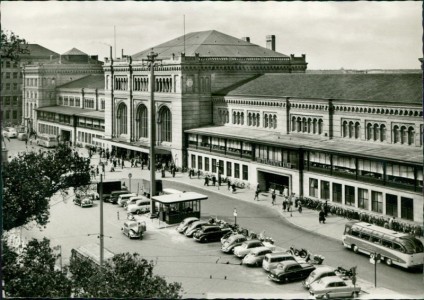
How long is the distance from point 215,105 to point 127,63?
15261mm

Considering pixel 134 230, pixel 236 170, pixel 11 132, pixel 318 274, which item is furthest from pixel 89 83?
pixel 318 274

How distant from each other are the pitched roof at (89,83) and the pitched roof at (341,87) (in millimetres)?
35539

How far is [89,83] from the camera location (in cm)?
10262

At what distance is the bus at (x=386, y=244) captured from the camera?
1282 inches

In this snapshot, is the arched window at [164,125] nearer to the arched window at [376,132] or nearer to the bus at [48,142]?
the bus at [48,142]

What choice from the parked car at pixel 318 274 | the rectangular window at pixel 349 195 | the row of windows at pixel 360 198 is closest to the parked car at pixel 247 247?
the parked car at pixel 318 274

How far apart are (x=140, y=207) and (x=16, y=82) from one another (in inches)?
3187

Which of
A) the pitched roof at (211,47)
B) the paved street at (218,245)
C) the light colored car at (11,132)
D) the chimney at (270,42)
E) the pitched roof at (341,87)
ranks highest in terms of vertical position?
the chimney at (270,42)

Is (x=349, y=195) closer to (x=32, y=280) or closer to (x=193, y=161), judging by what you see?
(x=193, y=161)

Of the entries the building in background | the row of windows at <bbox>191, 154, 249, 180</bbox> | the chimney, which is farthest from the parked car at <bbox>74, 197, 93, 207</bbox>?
the building in background

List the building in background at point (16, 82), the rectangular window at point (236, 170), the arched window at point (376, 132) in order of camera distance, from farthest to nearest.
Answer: the building in background at point (16, 82) → the rectangular window at point (236, 170) → the arched window at point (376, 132)

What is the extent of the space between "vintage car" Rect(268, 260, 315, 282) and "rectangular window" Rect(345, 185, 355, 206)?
597 inches

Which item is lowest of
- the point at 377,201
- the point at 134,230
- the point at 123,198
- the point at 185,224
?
the point at 134,230

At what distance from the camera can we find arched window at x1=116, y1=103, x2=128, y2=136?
82125mm
